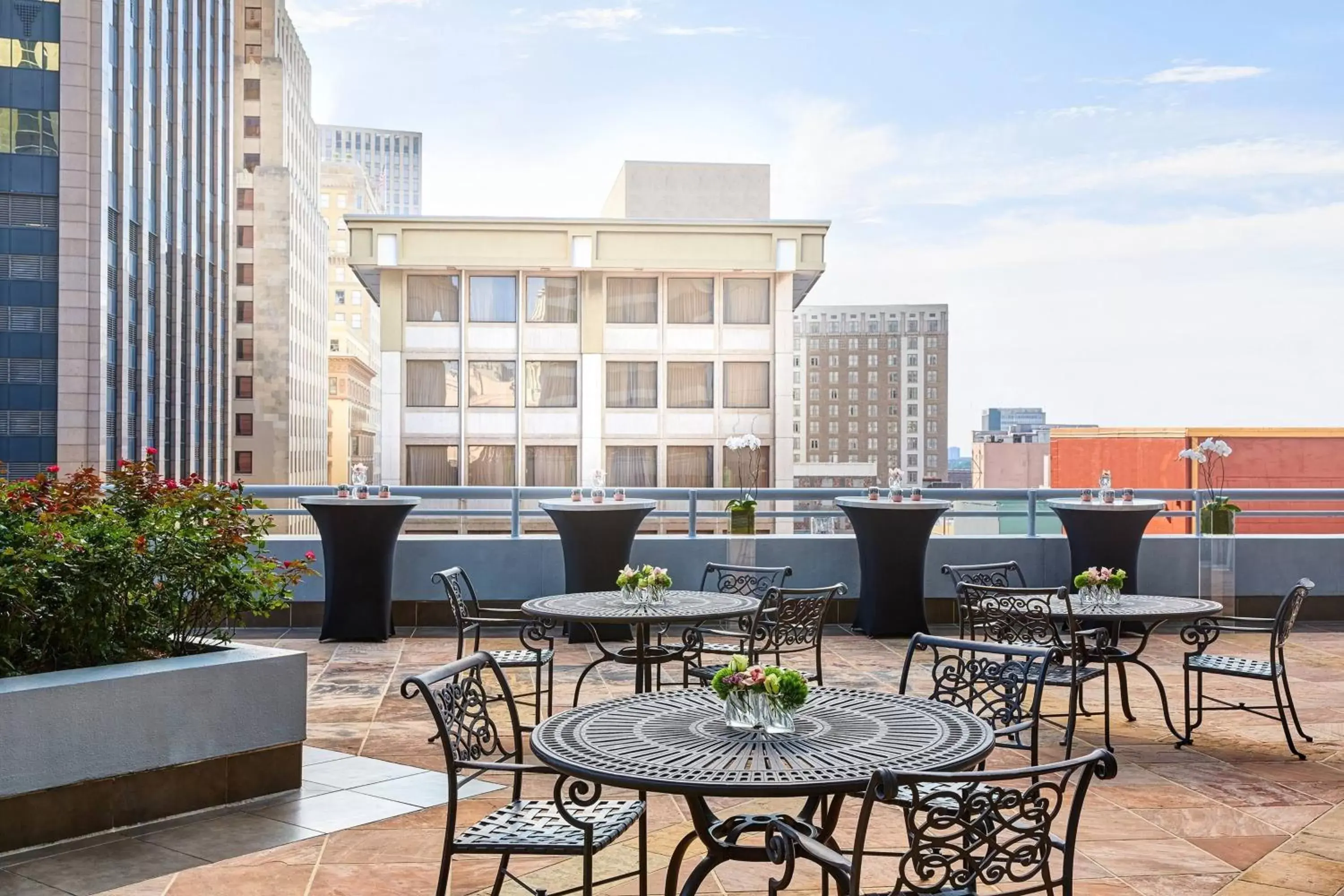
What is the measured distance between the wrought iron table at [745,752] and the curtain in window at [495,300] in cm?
2869

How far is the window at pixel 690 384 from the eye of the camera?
3309 centimetres

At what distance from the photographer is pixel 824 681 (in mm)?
7859

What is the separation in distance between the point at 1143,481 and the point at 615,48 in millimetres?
36777

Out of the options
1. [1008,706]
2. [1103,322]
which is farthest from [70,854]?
[1103,322]

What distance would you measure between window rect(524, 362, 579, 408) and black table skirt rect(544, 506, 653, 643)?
78.0 ft

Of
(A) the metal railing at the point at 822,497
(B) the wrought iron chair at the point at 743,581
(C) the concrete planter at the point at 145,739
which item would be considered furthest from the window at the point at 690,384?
(C) the concrete planter at the point at 145,739

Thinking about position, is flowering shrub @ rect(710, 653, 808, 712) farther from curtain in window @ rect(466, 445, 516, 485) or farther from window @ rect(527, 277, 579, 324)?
curtain in window @ rect(466, 445, 516, 485)

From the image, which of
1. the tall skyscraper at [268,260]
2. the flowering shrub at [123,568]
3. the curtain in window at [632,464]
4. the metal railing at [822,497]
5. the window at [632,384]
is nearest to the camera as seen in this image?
the flowering shrub at [123,568]

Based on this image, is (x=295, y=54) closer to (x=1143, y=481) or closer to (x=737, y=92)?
(x=737, y=92)

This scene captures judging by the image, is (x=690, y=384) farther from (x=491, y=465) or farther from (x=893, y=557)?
(x=893, y=557)

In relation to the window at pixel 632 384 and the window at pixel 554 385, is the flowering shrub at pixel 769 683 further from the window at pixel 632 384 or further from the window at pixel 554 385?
the window at pixel 632 384

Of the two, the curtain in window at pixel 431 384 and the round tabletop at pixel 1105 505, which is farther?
the curtain in window at pixel 431 384

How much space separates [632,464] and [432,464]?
538 cm

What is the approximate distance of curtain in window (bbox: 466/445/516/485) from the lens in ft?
108
